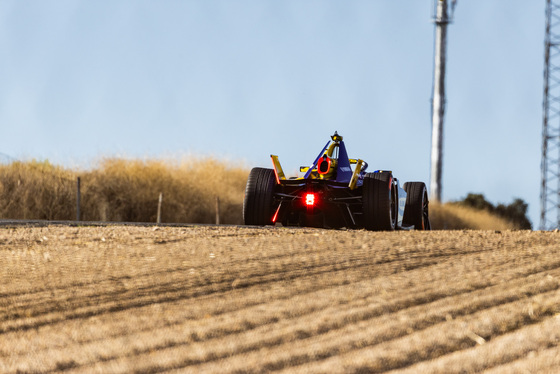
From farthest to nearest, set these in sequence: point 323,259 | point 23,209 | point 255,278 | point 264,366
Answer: point 23,209, point 323,259, point 255,278, point 264,366

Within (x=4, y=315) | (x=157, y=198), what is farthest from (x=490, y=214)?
(x=4, y=315)

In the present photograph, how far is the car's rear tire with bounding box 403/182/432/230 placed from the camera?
1252cm

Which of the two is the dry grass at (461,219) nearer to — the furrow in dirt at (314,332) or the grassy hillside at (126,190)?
the grassy hillside at (126,190)

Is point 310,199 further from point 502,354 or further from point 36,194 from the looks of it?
point 36,194

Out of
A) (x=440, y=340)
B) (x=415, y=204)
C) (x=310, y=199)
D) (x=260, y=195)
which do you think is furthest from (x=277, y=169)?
(x=440, y=340)

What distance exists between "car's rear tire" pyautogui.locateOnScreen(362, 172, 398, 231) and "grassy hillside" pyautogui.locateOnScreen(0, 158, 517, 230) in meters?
14.0

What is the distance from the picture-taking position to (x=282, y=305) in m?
4.96

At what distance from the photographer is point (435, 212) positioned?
30547 mm

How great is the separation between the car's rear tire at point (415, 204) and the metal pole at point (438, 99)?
15422 millimetres

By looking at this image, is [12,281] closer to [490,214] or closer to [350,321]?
[350,321]

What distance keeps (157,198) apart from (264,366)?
2138cm

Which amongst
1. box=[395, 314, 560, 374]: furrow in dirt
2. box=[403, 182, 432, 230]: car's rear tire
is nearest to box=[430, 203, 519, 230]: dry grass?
box=[403, 182, 432, 230]: car's rear tire

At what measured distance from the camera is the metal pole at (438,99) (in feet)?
90.8

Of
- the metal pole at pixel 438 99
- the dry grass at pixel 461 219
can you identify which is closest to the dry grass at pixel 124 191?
the metal pole at pixel 438 99
